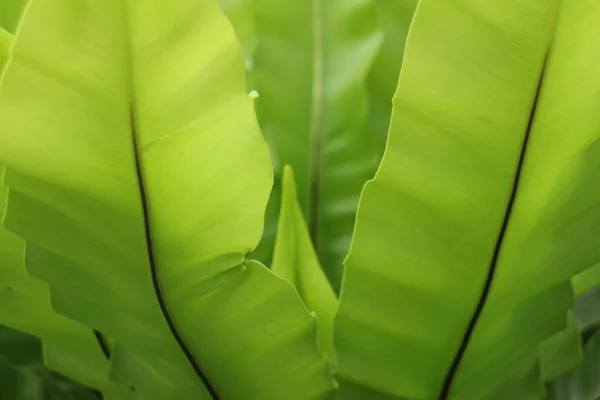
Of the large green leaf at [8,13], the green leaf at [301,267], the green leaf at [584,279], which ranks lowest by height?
the green leaf at [301,267]

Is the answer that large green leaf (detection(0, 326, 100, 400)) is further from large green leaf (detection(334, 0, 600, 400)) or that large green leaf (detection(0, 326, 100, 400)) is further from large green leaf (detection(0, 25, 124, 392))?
large green leaf (detection(334, 0, 600, 400))

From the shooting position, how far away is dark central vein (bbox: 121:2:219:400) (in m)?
0.21

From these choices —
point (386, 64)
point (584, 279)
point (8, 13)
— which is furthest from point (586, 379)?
point (8, 13)

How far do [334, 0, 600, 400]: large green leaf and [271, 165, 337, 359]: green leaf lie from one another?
0.03 metres

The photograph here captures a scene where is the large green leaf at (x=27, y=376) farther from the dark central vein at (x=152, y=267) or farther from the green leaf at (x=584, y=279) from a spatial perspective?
the green leaf at (x=584, y=279)

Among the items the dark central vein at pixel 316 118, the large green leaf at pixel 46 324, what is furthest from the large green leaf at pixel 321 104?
the large green leaf at pixel 46 324

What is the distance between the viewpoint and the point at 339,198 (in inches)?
16.0

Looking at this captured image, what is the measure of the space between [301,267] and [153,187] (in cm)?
11

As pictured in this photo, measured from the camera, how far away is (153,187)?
223 mm

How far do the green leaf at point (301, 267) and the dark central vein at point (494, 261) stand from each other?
5 cm

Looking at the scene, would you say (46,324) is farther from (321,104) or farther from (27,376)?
(321,104)

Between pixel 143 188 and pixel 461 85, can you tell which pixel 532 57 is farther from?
pixel 143 188

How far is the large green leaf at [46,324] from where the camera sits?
0.29 metres

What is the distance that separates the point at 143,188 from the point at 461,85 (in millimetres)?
106
